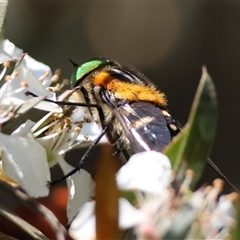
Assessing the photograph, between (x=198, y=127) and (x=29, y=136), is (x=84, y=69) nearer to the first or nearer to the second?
(x=29, y=136)

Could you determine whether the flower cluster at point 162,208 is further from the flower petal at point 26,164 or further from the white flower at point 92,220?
the flower petal at point 26,164

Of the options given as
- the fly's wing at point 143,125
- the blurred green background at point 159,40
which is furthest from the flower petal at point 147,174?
the blurred green background at point 159,40

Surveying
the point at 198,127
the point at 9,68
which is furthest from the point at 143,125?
the point at 198,127

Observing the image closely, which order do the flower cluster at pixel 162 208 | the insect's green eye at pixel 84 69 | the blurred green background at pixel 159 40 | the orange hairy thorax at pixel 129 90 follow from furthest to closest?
the blurred green background at pixel 159 40
the insect's green eye at pixel 84 69
the orange hairy thorax at pixel 129 90
the flower cluster at pixel 162 208

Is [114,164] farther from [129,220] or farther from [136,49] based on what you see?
[136,49]

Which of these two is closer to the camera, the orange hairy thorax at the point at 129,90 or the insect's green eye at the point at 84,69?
the orange hairy thorax at the point at 129,90

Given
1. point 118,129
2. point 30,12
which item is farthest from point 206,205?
point 30,12
